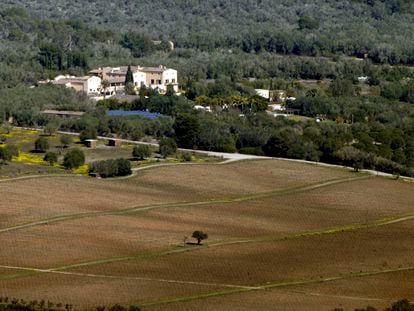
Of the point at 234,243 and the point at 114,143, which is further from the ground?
the point at 114,143

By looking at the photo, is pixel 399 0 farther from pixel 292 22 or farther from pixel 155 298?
pixel 155 298

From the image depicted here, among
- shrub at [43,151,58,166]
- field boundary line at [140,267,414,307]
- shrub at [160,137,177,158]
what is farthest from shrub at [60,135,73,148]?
field boundary line at [140,267,414,307]

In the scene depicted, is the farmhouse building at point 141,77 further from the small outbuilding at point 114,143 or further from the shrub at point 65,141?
the shrub at point 65,141

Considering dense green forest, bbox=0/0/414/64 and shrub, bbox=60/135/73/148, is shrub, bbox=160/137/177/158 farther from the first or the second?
dense green forest, bbox=0/0/414/64

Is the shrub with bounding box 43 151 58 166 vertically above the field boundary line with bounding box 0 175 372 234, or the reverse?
the shrub with bounding box 43 151 58 166

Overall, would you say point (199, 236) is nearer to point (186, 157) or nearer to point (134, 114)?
point (186, 157)

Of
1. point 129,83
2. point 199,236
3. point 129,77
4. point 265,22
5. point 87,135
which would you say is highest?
point 265,22

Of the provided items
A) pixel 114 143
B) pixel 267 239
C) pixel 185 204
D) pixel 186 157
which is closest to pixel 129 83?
pixel 114 143

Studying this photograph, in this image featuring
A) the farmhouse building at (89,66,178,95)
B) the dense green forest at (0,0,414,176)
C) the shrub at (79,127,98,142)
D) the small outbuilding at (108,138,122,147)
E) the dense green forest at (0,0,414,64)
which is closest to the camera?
the small outbuilding at (108,138,122,147)

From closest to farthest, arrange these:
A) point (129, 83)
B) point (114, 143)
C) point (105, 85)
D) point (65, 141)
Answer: point (65, 141), point (114, 143), point (129, 83), point (105, 85)

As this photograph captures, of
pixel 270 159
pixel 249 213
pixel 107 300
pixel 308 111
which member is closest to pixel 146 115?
pixel 308 111
